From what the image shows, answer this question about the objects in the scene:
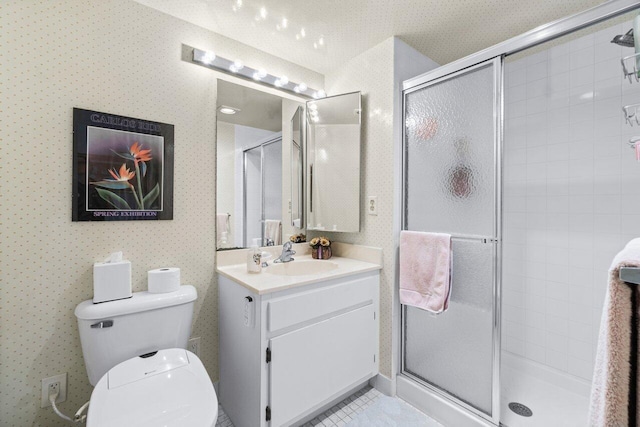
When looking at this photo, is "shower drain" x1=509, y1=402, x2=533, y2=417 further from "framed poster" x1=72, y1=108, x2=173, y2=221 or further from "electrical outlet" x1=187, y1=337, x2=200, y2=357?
"framed poster" x1=72, y1=108, x2=173, y2=221

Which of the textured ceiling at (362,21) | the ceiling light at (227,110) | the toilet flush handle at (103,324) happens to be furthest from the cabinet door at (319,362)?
the textured ceiling at (362,21)

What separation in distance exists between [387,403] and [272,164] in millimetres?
1784

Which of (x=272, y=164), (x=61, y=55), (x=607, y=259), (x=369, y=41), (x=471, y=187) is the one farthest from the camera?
(x=272, y=164)

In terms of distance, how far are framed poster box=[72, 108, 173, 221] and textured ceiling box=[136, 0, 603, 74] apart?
714 millimetres

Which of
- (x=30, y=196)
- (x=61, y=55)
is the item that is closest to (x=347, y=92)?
(x=61, y=55)

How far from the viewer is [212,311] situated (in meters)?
1.84

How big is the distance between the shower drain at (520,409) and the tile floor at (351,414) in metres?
0.51

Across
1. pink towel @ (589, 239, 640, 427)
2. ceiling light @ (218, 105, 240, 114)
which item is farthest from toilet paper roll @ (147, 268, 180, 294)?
pink towel @ (589, 239, 640, 427)

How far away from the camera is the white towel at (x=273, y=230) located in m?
2.13

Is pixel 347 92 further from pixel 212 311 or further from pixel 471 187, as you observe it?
pixel 212 311

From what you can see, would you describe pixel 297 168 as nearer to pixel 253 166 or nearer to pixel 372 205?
pixel 253 166

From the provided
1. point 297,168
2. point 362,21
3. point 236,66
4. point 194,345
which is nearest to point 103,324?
point 194,345

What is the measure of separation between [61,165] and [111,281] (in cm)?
61

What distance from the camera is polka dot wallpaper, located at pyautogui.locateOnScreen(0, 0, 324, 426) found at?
1.29 metres
